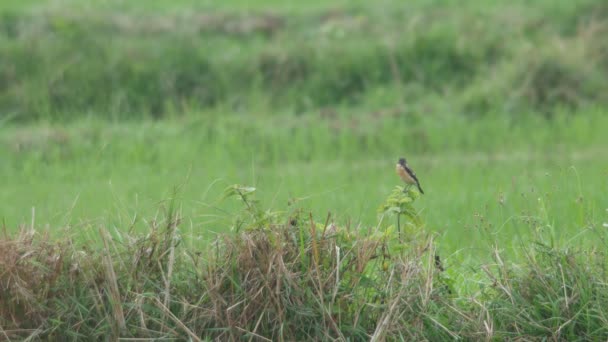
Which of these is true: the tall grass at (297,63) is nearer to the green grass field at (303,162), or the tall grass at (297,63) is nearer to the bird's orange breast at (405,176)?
the green grass field at (303,162)

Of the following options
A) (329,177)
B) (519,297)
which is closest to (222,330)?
(519,297)

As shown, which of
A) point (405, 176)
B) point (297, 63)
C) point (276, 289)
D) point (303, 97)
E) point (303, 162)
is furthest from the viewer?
point (297, 63)

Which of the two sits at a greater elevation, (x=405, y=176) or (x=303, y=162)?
(x=405, y=176)

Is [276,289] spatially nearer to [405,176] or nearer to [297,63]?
[405,176]

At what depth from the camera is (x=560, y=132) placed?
9.89m

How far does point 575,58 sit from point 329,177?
3.69 m

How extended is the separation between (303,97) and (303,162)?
2.06 meters

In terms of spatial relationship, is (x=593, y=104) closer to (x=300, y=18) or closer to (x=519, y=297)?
(x=300, y=18)

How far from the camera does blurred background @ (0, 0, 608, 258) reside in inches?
334

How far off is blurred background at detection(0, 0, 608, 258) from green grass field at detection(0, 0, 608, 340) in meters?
0.03

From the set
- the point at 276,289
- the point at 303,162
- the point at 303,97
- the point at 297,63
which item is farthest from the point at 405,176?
the point at 297,63

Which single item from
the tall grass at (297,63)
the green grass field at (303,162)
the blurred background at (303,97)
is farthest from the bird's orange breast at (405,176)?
the tall grass at (297,63)

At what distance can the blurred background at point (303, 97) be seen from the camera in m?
8.49

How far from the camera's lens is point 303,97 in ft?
37.0
